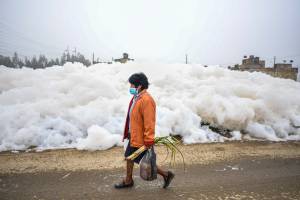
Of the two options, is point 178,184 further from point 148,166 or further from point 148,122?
point 148,122

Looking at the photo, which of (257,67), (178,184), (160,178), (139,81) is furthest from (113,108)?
(257,67)

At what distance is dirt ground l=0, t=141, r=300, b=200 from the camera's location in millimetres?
4180

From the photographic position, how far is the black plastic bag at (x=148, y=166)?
3898 mm

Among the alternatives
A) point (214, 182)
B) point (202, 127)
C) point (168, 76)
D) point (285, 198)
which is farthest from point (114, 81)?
point (285, 198)

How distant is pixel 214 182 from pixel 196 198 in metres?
0.77

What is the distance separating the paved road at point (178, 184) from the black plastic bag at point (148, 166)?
1.18ft

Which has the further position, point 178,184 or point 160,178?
point 160,178

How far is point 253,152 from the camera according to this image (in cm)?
674

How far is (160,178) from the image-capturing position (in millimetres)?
4816

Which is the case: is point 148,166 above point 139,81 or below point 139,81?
below

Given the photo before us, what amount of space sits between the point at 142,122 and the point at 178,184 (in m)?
1.30

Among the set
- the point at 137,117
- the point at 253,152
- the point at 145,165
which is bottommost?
the point at 253,152

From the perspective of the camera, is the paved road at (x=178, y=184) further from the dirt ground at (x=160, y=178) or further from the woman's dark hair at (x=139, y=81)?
the woman's dark hair at (x=139, y=81)

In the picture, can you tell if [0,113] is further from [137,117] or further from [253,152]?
[253,152]
